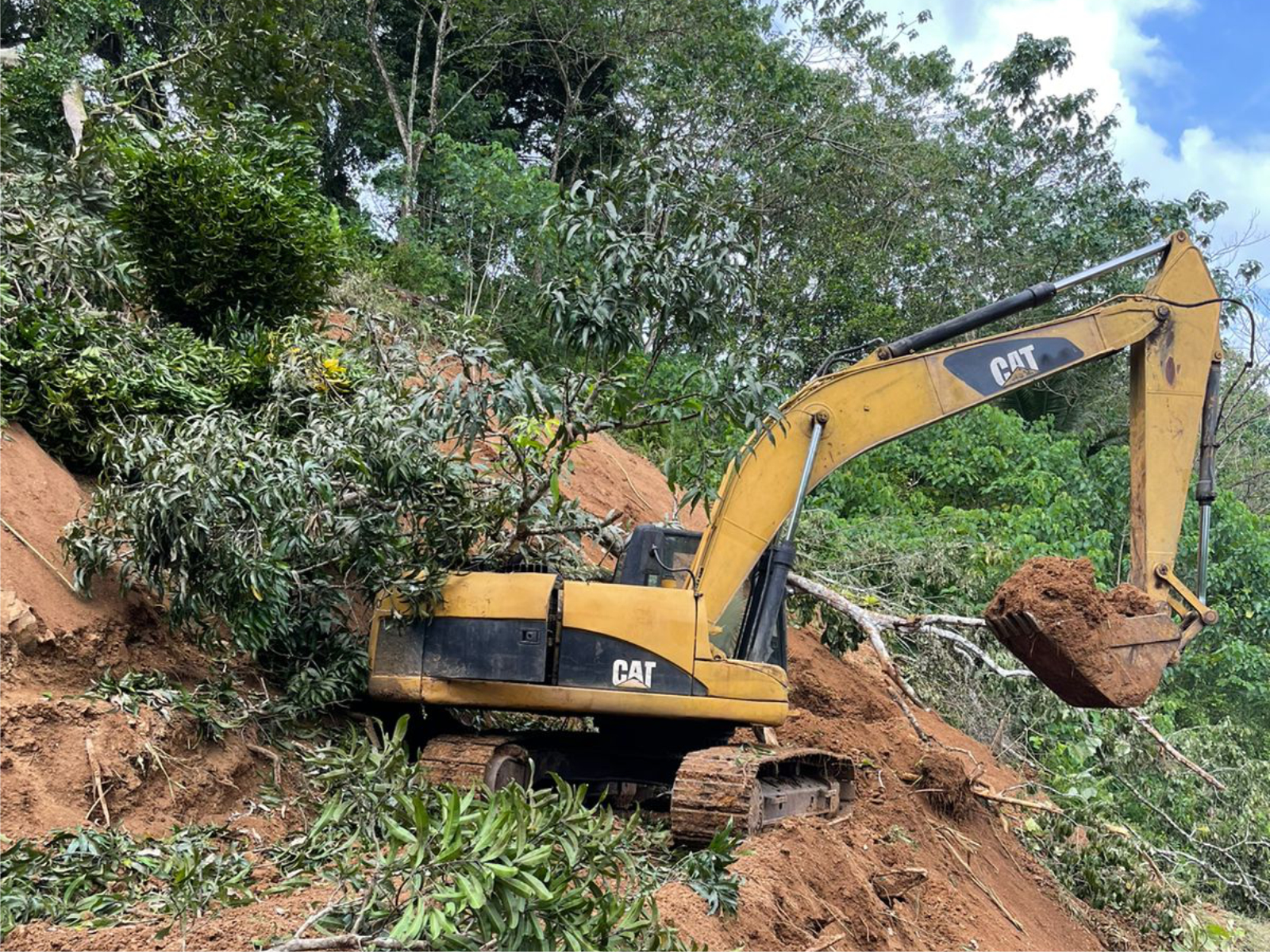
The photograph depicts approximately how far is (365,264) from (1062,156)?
13.8 m

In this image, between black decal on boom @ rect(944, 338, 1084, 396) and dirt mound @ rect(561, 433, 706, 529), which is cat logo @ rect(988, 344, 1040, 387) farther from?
dirt mound @ rect(561, 433, 706, 529)

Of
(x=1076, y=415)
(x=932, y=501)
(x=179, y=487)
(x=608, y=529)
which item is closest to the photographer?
(x=179, y=487)

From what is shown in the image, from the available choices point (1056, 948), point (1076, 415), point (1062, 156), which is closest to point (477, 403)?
point (1056, 948)

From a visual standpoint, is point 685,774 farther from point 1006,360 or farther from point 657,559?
point 1006,360

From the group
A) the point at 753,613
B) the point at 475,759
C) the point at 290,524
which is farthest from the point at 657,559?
the point at 290,524

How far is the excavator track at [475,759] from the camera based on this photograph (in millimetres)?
5555

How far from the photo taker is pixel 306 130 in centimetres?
Answer: 996

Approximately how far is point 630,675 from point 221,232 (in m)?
4.76

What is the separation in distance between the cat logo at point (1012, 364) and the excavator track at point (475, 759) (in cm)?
353

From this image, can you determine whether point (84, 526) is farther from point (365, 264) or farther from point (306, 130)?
point (365, 264)

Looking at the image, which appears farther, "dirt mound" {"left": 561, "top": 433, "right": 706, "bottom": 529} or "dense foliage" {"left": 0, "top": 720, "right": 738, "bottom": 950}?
"dirt mound" {"left": 561, "top": 433, "right": 706, "bottom": 529}

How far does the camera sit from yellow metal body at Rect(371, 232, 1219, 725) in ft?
18.7

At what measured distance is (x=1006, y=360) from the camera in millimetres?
6840

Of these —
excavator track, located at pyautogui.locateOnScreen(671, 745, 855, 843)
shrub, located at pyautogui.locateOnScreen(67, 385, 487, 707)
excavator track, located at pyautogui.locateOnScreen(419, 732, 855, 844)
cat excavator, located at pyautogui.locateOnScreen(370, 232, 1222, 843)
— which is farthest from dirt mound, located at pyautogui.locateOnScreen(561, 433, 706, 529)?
excavator track, located at pyautogui.locateOnScreen(671, 745, 855, 843)
